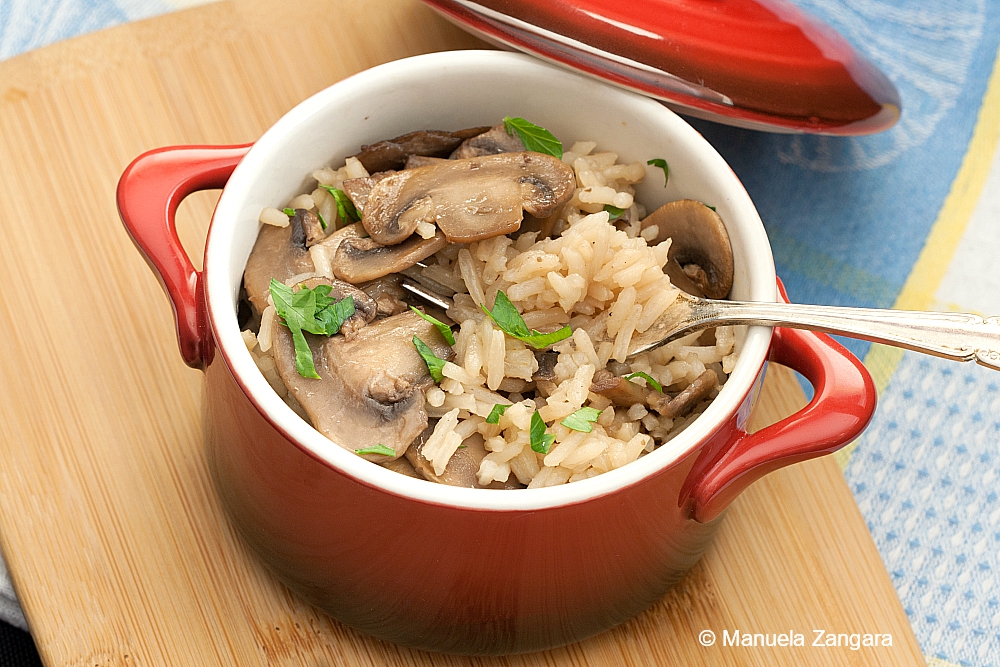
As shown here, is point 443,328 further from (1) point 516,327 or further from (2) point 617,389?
(2) point 617,389

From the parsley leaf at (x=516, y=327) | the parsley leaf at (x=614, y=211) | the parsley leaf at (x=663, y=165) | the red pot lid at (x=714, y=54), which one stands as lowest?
the parsley leaf at (x=516, y=327)

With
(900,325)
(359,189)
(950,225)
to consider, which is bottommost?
(950,225)

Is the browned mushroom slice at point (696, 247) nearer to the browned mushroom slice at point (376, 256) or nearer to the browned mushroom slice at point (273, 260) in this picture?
the browned mushroom slice at point (376, 256)

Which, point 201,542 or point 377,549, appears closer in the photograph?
point 377,549

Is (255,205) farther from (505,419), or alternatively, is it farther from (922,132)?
(922,132)

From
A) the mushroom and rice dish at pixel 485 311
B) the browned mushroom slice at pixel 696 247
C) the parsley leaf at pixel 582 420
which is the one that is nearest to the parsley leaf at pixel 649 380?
the mushroom and rice dish at pixel 485 311

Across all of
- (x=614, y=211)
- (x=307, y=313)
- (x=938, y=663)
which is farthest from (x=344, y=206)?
(x=938, y=663)

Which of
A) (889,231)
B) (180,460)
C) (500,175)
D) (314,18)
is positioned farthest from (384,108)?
(889,231)
